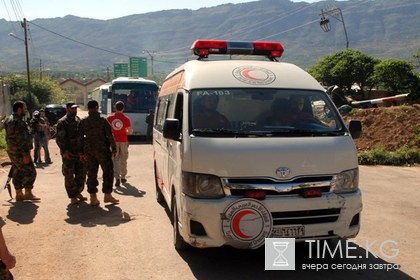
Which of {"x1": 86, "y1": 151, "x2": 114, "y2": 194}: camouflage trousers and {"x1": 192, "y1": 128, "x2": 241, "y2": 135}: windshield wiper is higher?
{"x1": 192, "y1": 128, "x2": 241, "y2": 135}: windshield wiper

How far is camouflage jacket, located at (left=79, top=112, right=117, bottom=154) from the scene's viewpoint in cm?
800

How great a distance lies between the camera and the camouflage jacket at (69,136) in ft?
26.7

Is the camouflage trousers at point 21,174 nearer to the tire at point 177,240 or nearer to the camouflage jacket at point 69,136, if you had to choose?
the camouflage jacket at point 69,136

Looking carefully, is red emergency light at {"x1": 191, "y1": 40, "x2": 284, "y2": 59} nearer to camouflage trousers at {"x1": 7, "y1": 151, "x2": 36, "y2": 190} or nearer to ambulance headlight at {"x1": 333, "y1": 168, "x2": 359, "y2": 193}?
ambulance headlight at {"x1": 333, "y1": 168, "x2": 359, "y2": 193}

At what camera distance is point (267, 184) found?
472 cm

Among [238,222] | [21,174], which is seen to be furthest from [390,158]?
[238,222]

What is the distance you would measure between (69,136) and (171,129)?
11.6ft

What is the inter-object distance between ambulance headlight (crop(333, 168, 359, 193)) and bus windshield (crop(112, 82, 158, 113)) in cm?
1715

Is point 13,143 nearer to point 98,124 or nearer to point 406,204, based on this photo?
point 98,124

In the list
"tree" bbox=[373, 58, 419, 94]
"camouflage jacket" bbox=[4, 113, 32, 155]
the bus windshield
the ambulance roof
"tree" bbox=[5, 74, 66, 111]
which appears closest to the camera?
the ambulance roof

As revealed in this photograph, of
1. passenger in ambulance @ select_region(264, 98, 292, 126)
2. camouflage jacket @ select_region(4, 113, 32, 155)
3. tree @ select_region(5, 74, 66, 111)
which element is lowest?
tree @ select_region(5, 74, 66, 111)

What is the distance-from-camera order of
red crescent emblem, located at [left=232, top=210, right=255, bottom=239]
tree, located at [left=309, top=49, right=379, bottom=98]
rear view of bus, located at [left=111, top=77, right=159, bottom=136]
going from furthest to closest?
tree, located at [left=309, top=49, right=379, bottom=98]
rear view of bus, located at [left=111, top=77, right=159, bottom=136]
red crescent emblem, located at [left=232, top=210, right=255, bottom=239]

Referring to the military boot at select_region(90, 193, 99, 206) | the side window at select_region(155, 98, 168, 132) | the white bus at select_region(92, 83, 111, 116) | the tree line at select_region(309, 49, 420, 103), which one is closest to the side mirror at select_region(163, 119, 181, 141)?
the side window at select_region(155, 98, 168, 132)

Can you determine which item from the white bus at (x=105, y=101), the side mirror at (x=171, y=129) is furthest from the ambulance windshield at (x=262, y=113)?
the white bus at (x=105, y=101)
